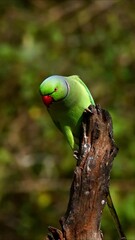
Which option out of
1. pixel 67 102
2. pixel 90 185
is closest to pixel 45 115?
pixel 67 102

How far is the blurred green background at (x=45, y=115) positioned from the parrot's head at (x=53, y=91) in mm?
2585

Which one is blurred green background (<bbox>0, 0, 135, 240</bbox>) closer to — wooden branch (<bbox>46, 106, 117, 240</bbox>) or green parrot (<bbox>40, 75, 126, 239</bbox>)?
green parrot (<bbox>40, 75, 126, 239</bbox>)

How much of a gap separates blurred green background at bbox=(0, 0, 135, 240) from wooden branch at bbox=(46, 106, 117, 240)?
2.71m

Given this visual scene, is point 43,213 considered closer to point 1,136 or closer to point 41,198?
point 41,198

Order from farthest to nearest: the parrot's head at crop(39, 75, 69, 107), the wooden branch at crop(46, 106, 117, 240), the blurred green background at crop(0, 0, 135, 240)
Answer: the blurred green background at crop(0, 0, 135, 240)
the parrot's head at crop(39, 75, 69, 107)
the wooden branch at crop(46, 106, 117, 240)

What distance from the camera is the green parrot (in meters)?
2.88

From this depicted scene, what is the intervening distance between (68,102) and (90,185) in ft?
1.48

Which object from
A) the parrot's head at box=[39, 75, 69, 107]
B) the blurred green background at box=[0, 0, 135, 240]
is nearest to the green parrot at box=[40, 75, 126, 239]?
the parrot's head at box=[39, 75, 69, 107]

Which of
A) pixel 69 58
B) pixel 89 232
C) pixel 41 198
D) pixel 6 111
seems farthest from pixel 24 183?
pixel 89 232

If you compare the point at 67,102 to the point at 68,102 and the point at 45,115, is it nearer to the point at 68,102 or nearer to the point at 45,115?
the point at 68,102

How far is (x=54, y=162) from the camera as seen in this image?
602 cm

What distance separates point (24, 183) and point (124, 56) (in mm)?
1475

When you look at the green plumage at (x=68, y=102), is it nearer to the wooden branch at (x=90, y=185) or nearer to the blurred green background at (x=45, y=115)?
the wooden branch at (x=90, y=185)

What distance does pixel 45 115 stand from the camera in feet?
19.7
